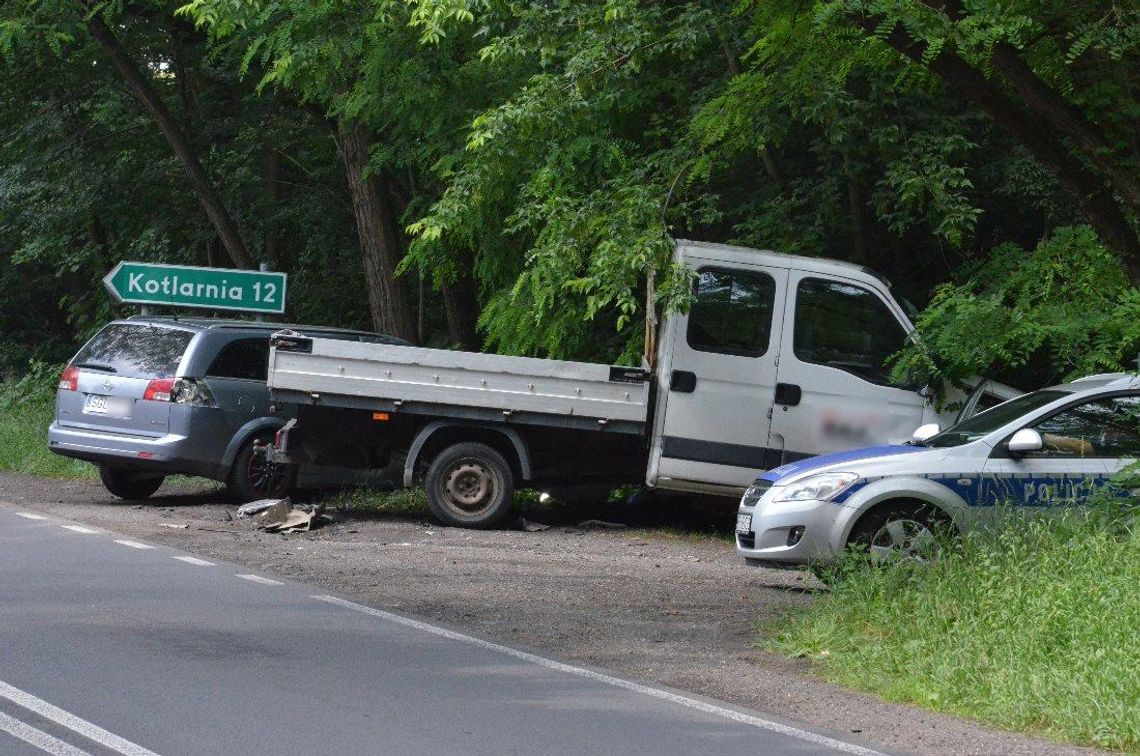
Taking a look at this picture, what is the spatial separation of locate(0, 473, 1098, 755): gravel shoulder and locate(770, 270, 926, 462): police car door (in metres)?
1.31

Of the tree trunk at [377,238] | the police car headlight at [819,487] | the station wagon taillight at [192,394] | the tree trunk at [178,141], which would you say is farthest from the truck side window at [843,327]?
the tree trunk at [178,141]

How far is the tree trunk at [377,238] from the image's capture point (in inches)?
734

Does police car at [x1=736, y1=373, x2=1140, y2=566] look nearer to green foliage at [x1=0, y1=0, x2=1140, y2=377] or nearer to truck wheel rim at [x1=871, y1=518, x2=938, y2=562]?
truck wheel rim at [x1=871, y1=518, x2=938, y2=562]

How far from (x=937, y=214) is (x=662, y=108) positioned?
11.3 ft

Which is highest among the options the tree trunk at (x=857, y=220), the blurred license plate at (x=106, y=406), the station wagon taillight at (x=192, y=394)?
the tree trunk at (x=857, y=220)

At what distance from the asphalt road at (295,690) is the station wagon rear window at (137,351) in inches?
185

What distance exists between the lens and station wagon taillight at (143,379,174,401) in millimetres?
13477

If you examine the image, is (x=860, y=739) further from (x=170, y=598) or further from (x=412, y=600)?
(x=170, y=598)

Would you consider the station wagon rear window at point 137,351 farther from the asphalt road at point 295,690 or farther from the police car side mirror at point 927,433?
the police car side mirror at point 927,433

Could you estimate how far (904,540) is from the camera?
31.7 ft

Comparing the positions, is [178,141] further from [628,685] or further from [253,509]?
[628,685]

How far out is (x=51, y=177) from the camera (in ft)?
81.6

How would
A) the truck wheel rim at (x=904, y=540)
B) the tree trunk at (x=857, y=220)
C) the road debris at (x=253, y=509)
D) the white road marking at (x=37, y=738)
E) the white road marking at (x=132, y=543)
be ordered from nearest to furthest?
the white road marking at (x=37, y=738)
the truck wheel rim at (x=904, y=540)
the white road marking at (x=132, y=543)
the road debris at (x=253, y=509)
the tree trunk at (x=857, y=220)

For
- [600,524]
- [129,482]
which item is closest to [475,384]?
[600,524]
